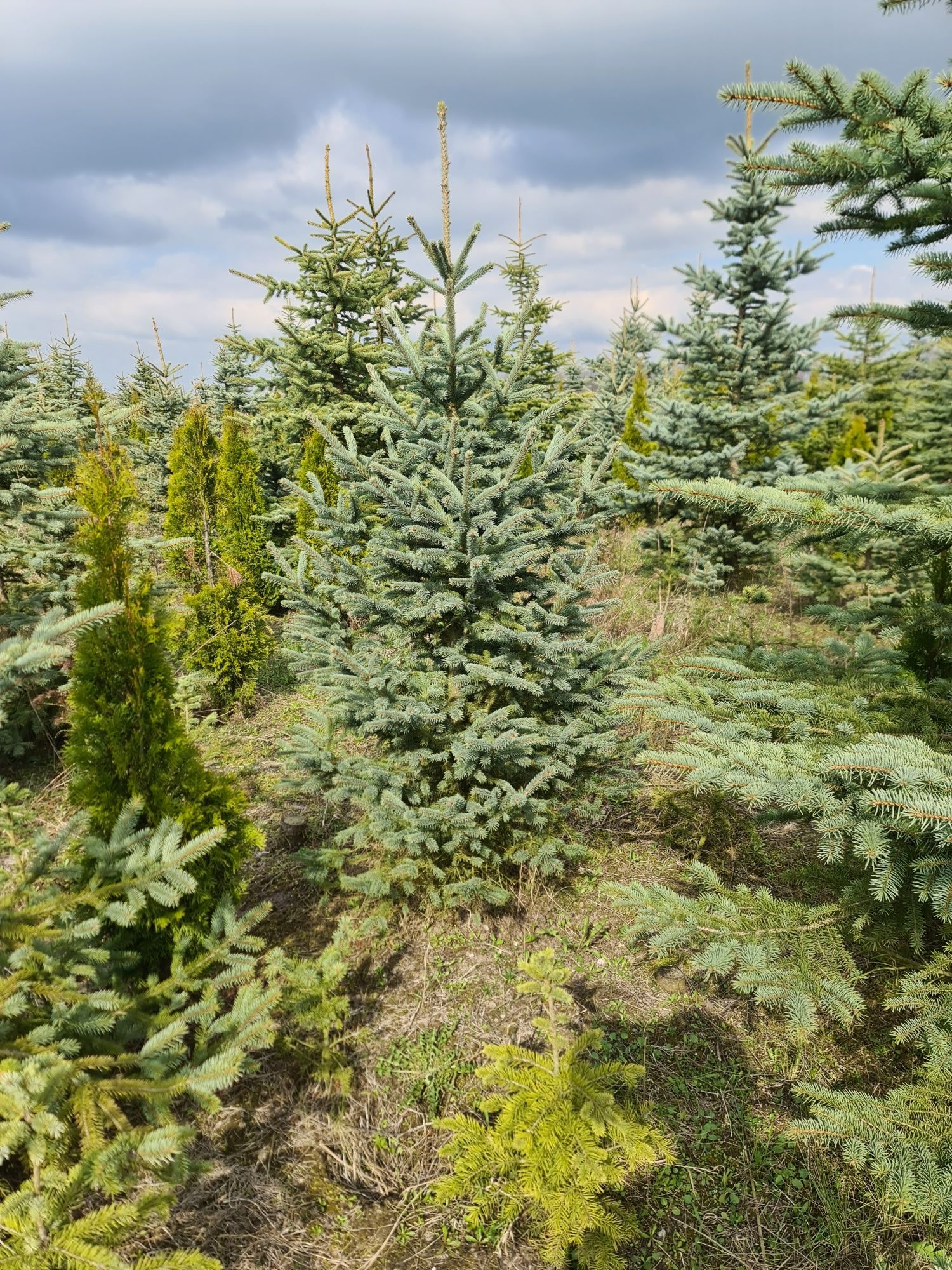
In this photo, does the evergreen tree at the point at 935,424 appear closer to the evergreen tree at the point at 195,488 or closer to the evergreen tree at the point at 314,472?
the evergreen tree at the point at 314,472

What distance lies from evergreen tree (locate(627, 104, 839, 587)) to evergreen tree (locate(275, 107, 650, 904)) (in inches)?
156

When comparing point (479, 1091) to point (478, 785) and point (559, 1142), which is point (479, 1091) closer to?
point (559, 1142)

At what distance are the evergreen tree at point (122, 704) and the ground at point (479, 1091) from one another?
0.97 metres

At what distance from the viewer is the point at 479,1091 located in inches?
107

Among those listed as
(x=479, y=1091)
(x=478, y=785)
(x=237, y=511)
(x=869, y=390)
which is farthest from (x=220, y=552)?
(x=869, y=390)

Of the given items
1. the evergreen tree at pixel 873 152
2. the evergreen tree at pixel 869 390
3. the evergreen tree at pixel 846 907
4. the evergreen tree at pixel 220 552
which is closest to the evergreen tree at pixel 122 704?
the evergreen tree at pixel 846 907

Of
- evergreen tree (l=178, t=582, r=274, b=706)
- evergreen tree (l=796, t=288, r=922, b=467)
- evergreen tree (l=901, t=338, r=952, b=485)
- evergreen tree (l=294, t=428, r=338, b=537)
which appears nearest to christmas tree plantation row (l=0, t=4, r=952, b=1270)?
evergreen tree (l=178, t=582, r=274, b=706)

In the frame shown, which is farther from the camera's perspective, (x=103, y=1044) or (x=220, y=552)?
(x=220, y=552)

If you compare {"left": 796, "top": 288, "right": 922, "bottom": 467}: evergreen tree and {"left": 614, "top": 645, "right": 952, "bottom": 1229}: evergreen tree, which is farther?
{"left": 796, "top": 288, "right": 922, "bottom": 467}: evergreen tree

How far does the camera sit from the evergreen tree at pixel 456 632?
3180 mm

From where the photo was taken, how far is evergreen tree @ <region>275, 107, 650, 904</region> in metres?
3.18

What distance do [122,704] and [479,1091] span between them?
220 cm

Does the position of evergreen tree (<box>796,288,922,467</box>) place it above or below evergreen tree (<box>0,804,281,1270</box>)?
above

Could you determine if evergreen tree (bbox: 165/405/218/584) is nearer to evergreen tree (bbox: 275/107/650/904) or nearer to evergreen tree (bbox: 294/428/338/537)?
evergreen tree (bbox: 294/428/338/537)
